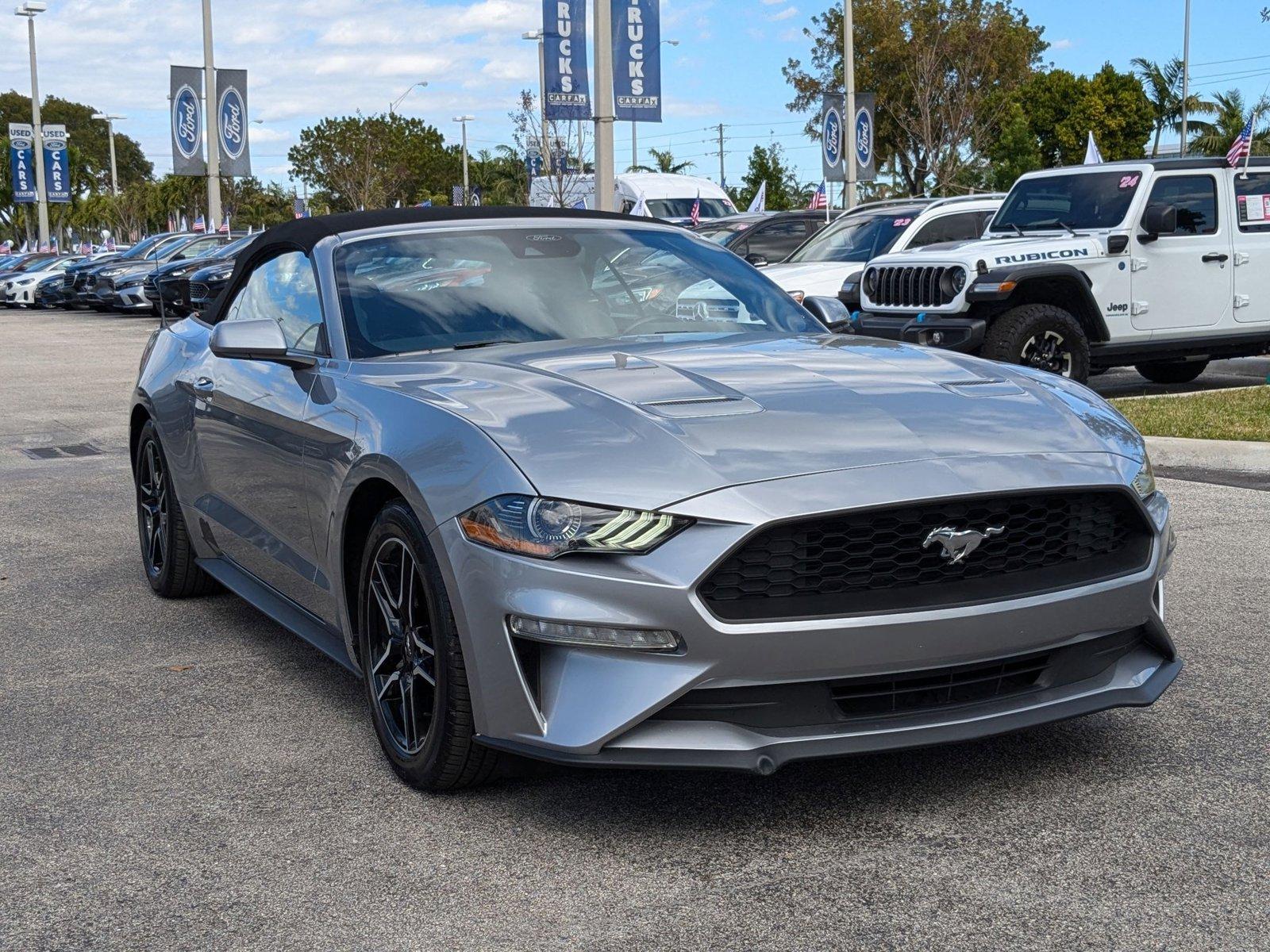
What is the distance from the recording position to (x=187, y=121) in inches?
1331

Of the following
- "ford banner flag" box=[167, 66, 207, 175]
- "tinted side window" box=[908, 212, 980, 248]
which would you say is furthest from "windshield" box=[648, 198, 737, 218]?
"tinted side window" box=[908, 212, 980, 248]

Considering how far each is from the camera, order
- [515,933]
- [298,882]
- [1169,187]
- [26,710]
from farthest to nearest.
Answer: [1169,187] → [26,710] → [298,882] → [515,933]

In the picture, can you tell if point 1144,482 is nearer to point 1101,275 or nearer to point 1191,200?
point 1101,275

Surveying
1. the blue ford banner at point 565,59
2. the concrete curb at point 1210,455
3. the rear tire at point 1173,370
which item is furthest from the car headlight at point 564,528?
the blue ford banner at point 565,59

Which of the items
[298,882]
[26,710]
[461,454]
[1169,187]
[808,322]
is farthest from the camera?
[1169,187]

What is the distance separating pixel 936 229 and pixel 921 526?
1315 centimetres

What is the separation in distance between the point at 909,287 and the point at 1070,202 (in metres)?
1.57

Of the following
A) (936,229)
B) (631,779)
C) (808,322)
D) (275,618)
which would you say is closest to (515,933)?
(631,779)

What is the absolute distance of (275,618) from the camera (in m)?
4.91

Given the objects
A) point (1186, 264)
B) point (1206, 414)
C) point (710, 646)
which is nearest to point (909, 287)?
point (1186, 264)

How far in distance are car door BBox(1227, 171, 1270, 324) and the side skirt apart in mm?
10040

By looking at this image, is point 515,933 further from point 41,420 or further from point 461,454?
point 41,420

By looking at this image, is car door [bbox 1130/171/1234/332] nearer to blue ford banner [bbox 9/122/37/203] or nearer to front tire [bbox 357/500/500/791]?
front tire [bbox 357/500/500/791]

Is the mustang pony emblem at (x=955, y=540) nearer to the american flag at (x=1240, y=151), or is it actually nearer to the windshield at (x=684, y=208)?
the american flag at (x=1240, y=151)
